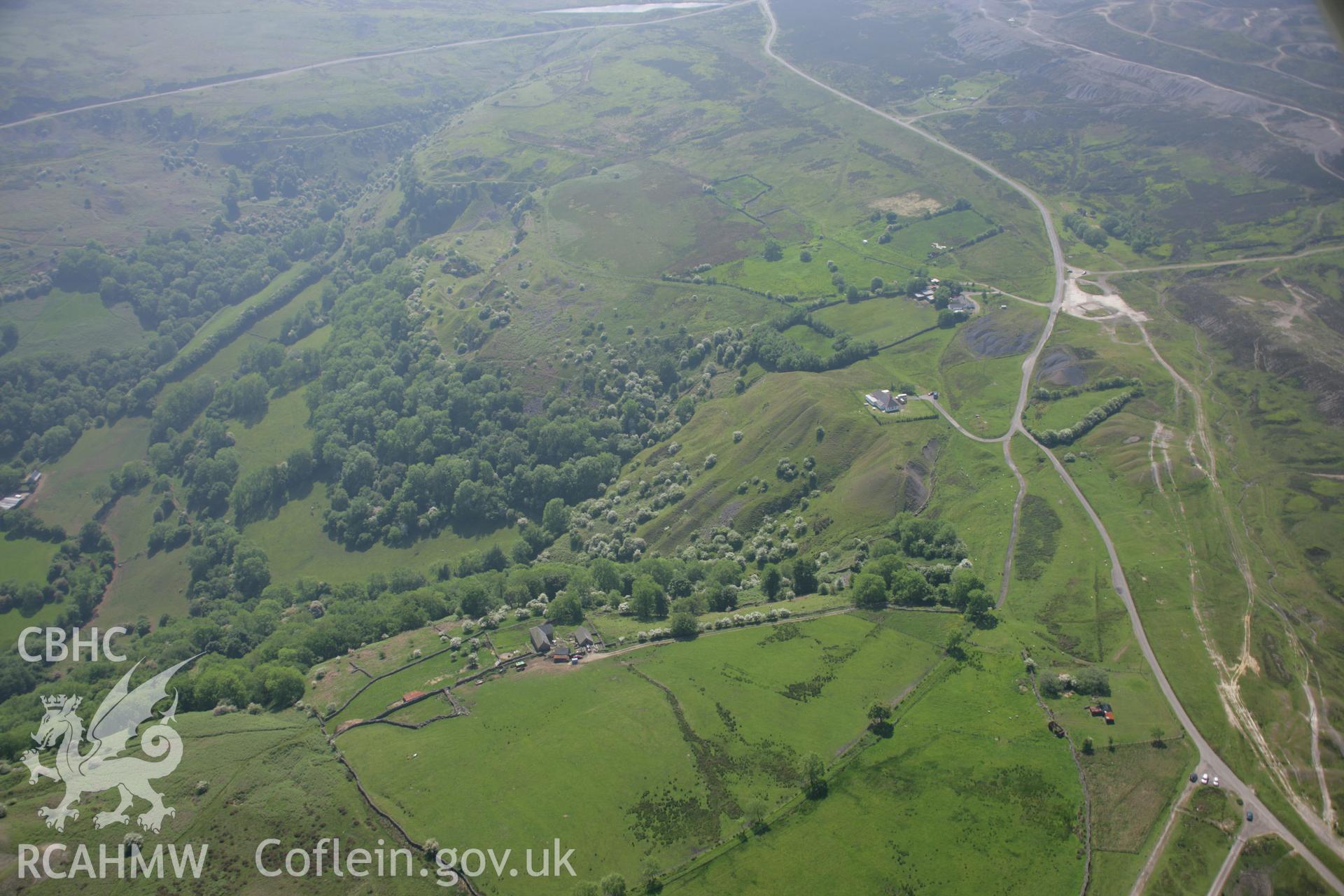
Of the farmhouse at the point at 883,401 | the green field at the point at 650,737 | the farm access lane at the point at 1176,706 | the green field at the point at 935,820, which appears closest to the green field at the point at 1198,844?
the farm access lane at the point at 1176,706

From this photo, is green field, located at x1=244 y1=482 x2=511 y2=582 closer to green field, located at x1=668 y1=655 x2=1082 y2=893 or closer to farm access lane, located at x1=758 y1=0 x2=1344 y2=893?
green field, located at x1=668 y1=655 x2=1082 y2=893

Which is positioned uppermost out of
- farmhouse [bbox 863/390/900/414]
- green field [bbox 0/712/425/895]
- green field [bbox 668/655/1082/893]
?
green field [bbox 0/712/425/895]

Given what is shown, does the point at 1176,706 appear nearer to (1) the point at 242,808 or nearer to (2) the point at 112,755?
(1) the point at 242,808

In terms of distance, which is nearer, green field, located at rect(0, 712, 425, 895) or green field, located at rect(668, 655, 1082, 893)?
green field, located at rect(0, 712, 425, 895)

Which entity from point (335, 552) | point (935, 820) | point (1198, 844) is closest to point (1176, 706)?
point (1198, 844)

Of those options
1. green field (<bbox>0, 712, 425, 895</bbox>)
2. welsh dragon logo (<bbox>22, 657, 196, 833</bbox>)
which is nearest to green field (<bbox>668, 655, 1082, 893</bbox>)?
green field (<bbox>0, 712, 425, 895</bbox>)

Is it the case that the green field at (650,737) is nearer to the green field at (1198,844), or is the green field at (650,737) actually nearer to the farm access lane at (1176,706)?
the farm access lane at (1176,706)
